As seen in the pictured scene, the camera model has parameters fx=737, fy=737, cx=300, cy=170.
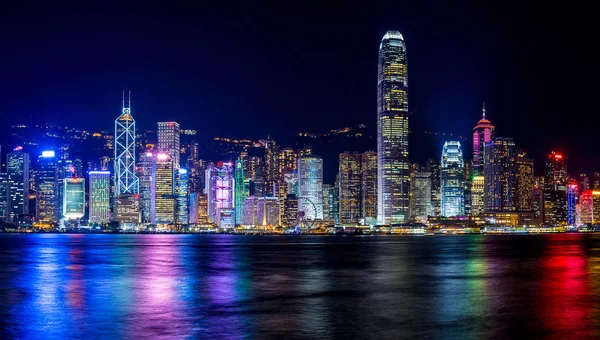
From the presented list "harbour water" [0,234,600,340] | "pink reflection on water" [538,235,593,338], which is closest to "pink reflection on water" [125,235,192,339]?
"harbour water" [0,234,600,340]

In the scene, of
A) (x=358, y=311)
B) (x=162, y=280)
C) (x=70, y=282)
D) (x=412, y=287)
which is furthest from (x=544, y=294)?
(x=70, y=282)

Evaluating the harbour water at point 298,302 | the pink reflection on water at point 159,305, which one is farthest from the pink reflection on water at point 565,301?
the pink reflection on water at point 159,305

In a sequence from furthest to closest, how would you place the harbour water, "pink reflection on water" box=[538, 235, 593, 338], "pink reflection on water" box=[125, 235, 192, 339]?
1. "pink reflection on water" box=[538, 235, 593, 338]
2. the harbour water
3. "pink reflection on water" box=[125, 235, 192, 339]

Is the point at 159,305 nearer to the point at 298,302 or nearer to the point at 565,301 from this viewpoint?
the point at 298,302

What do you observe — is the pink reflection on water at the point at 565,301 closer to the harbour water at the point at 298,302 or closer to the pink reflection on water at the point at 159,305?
the harbour water at the point at 298,302

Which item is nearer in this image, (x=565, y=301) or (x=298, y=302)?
(x=298, y=302)

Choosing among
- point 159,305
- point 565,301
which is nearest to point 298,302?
point 159,305

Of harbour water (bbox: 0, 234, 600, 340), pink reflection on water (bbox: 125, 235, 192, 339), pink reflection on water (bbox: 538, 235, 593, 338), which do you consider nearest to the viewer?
pink reflection on water (bbox: 125, 235, 192, 339)

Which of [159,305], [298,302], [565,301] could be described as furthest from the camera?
[565,301]

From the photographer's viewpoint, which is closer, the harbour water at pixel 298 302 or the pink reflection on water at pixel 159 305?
the pink reflection on water at pixel 159 305

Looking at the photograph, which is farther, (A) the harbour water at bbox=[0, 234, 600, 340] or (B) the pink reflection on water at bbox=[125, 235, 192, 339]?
(A) the harbour water at bbox=[0, 234, 600, 340]

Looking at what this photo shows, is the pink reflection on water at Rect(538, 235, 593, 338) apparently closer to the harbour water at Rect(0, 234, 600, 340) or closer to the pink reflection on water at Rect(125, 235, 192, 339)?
the harbour water at Rect(0, 234, 600, 340)

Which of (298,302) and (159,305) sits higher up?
(159,305)

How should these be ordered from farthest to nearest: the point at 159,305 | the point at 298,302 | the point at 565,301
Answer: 1. the point at 565,301
2. the point at 298,302
3. the point at 159,305
